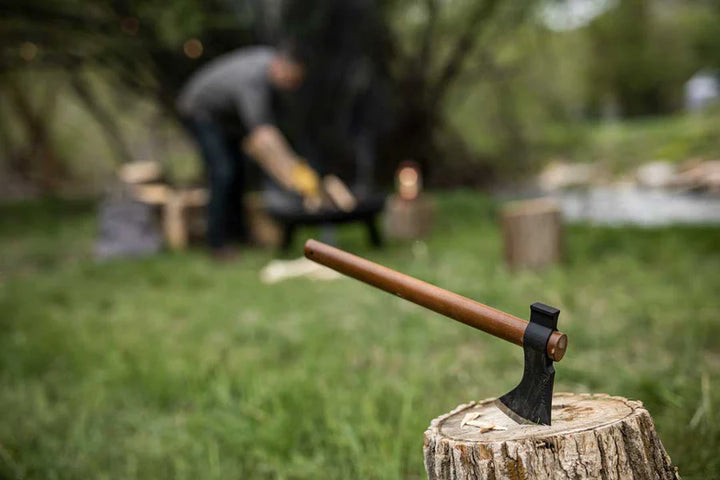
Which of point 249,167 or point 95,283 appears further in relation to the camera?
point 249,167

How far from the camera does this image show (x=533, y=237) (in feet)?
16.3

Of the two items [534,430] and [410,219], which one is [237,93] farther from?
[534,430]

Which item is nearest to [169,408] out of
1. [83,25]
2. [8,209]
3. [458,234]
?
[458,234]

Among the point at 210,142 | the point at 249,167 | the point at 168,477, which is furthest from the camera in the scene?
the point at 249,167

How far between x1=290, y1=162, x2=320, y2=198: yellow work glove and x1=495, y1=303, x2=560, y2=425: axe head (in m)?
4.52

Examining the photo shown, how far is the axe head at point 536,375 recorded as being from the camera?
49.8 inches

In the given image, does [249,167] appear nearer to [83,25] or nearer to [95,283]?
[83,25]

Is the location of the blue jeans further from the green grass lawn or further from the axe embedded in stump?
the axe embedded in stump

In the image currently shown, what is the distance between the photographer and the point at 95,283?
17.8 ft

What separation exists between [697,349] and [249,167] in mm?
7831

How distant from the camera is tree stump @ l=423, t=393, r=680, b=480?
48.5 inches

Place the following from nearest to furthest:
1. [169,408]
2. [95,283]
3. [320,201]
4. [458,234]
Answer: [169,408] → [95,283] → [320,201] → [458,234]

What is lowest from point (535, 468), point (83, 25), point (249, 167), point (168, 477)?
point (168, 477)

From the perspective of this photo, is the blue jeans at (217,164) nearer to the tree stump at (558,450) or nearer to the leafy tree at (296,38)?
the leafy tree at (296,38)
